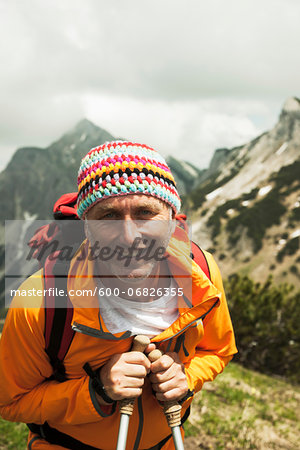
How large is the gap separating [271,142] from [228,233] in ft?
152

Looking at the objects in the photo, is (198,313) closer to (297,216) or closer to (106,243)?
(106,243)

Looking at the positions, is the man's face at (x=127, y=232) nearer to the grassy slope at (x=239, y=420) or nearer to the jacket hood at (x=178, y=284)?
the jacket hood at (x=178, y=284)

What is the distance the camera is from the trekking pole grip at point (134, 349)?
6.73 feet

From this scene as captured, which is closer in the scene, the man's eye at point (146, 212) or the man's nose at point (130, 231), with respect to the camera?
the man's nose at point (130, 231)

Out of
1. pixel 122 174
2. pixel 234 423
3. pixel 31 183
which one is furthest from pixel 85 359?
pixel 31 183

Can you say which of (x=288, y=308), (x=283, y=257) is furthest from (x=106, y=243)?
(x=283, y=257)

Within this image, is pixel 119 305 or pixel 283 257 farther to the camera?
pixel 283 257

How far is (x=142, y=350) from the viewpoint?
7.06ft

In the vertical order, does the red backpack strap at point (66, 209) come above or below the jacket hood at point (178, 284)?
above

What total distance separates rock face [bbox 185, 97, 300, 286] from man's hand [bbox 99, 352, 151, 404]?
67.6 meters

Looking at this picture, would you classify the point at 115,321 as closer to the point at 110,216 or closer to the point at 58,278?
the point at 58,278

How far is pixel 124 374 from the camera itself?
206 centimetres

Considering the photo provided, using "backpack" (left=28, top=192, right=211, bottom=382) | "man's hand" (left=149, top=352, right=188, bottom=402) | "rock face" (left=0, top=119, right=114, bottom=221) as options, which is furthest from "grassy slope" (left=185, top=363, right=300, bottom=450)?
"rock face" (left=0, top=119, right=114, bottom=221)

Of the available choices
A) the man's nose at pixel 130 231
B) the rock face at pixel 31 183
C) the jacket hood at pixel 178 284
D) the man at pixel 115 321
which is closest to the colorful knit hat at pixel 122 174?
the man at pixel 115 321
